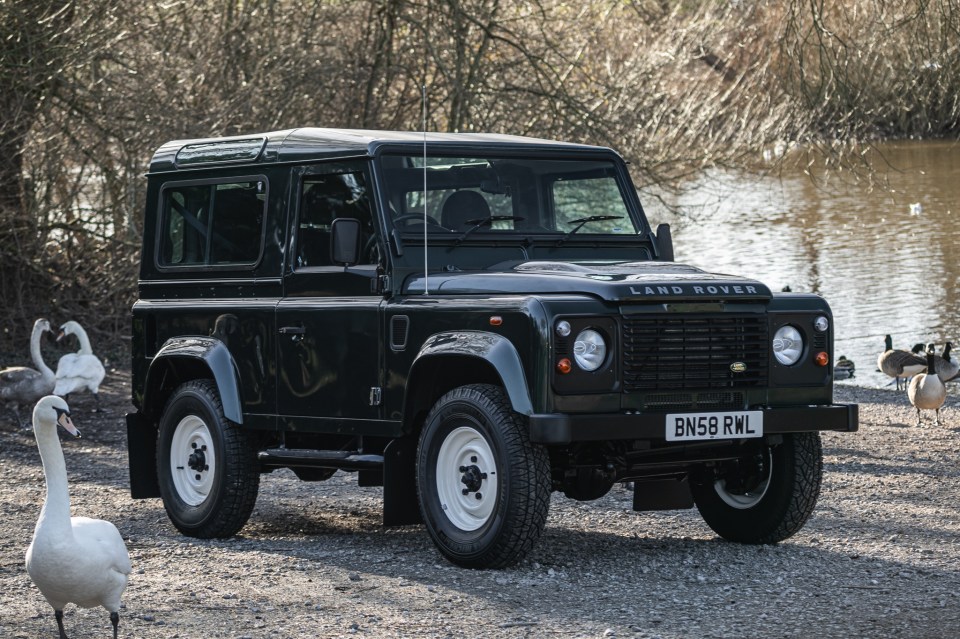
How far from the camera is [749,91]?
69.6 feet

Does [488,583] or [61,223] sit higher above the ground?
[61,223]

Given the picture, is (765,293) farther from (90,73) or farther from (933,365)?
(90,73)

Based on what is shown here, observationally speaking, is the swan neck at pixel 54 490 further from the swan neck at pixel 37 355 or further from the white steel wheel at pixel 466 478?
the swan neck at pixel 37 355

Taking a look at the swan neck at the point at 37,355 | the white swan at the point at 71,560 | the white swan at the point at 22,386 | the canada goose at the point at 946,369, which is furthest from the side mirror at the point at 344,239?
the canada goose at the point at 946,369

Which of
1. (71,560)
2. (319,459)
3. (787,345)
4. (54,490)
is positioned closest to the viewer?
(71,560)

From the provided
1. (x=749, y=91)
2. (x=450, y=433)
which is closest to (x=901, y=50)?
(x=749, y=91)

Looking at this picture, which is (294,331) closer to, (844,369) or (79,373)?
(79,373)

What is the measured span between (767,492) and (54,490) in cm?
376

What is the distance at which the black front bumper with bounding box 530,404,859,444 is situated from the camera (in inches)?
267

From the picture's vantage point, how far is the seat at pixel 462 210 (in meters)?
8.11

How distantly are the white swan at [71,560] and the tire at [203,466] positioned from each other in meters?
2.26

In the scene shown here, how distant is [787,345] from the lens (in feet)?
24.8

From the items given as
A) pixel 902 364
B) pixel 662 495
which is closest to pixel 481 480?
pixel 662 495

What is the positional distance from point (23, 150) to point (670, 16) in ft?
31.4
